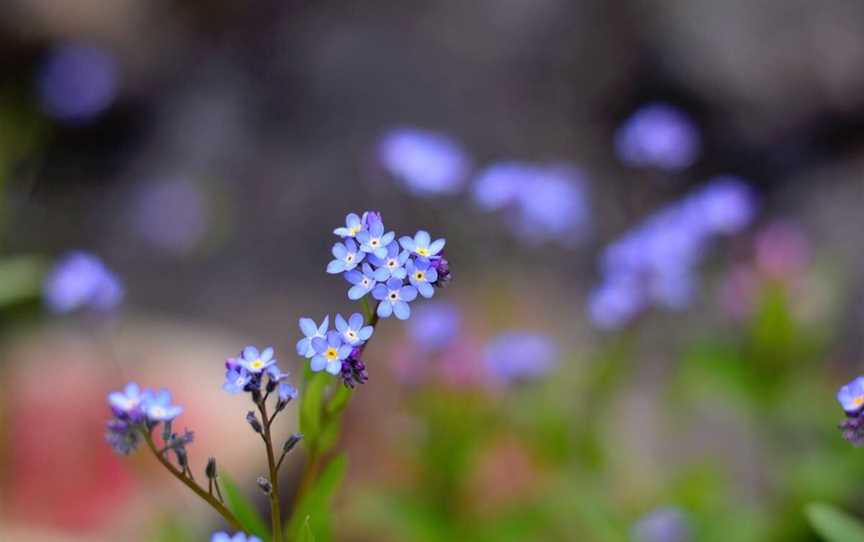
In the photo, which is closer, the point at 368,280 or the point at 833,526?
the point at 368,280

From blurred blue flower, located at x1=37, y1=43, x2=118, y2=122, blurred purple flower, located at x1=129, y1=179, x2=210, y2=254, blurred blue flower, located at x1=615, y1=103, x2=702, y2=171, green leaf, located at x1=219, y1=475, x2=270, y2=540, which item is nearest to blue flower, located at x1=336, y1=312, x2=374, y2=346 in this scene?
green leaf, located at x1=219, y1=475, x2=270, y2=540

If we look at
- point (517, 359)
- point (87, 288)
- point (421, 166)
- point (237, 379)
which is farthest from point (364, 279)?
point (517, 359)

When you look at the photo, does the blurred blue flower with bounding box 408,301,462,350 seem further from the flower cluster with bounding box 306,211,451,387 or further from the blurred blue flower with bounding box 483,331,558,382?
the flower cluster with bounding box 306,211,451,387

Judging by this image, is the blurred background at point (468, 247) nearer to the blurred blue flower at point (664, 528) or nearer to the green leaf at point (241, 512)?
the blurred blue flower at point (664, 528)

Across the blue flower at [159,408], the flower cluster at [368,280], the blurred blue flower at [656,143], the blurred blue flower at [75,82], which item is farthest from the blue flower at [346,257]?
the blurred blue flower at [75,82]

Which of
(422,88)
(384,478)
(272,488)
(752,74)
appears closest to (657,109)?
(752,74)

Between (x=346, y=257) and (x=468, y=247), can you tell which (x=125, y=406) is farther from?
(x=468, y=247)
